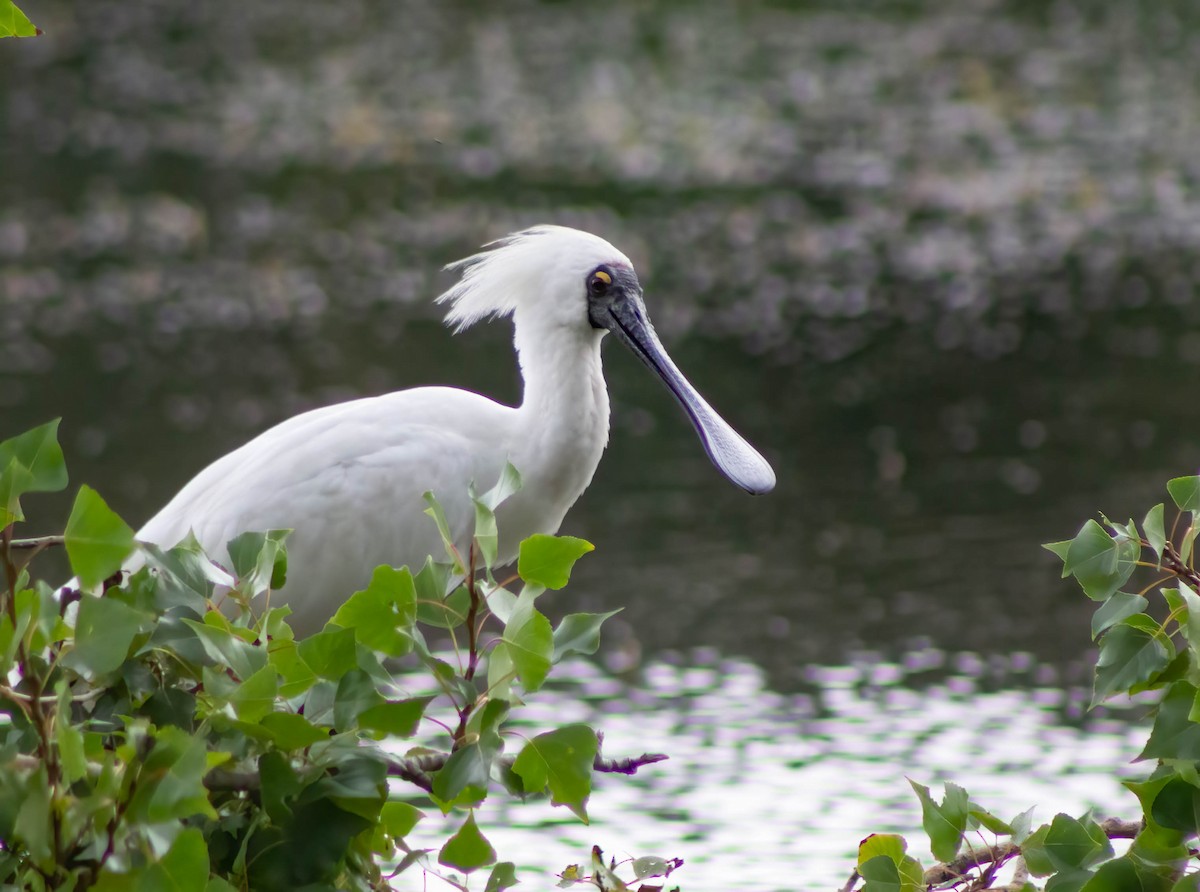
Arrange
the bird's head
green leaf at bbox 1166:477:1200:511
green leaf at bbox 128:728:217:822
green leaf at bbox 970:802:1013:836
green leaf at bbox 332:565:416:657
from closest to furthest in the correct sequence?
1. green leaf at bbox 128:728:217:822
2. green leaf at bbox 332:565:416:657
3. green leaf at bbox 1166:477:1200:511
4. green leaf at bbox 970:802:1013:836
5. the bird's head

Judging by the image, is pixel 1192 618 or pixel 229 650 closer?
pixel 229 650

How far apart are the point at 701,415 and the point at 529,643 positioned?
269cm

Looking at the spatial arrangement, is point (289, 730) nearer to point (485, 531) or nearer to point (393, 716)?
point (393, 716)

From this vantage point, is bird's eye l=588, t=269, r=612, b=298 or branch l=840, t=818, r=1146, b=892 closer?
branch l=840, t=818, r=1146, b=892

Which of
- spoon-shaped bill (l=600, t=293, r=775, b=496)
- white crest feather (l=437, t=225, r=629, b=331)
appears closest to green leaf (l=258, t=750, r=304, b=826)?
spoon-shaped bill (l=600, t=293, r=775, b=496)

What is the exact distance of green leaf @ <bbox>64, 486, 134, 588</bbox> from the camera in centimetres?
191

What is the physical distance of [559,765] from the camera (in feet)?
7.36

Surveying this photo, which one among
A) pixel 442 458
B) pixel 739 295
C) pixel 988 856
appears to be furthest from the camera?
pixel 739 295

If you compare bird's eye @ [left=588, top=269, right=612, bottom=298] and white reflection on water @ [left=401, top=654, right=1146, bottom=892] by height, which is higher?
bird's eye @ [left=588, top=269, right=612, bottom=298]

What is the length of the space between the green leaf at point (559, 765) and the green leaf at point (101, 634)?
0.51 meters

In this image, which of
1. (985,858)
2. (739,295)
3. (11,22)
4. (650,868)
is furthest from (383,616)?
(739,295)

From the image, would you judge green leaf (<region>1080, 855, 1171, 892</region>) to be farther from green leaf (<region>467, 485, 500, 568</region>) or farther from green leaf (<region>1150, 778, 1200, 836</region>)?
green leaf (<region>467, 485, 500, 568</region>)

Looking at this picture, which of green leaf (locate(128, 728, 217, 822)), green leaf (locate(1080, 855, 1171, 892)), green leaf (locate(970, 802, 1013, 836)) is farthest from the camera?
green leaf (locate(970, 802, 1013, 836))

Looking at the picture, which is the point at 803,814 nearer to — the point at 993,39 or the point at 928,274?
the point at 928,274
